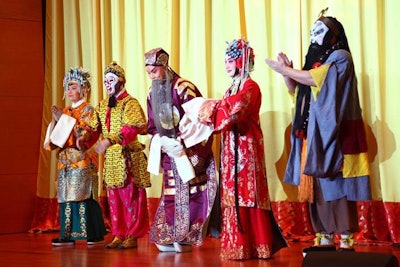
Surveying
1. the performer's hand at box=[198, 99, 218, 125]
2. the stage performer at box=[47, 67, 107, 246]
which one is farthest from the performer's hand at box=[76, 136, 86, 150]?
the performer's hand at box=[198, 99, 218, 125]

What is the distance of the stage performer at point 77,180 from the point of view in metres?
5.61

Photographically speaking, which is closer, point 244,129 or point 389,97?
point 244,129

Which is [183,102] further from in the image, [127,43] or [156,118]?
[127,43]

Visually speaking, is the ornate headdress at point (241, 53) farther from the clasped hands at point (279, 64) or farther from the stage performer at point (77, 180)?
the stage performer at point (77, 180)

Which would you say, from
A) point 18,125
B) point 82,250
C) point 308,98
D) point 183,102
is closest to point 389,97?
point 308,98

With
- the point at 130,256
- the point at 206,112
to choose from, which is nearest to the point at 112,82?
the point at 206,112

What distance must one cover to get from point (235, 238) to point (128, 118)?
124 centimetres

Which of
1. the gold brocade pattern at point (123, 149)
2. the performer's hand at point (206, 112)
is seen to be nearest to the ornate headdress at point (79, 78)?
the gold brocade pattern at point (123, 149)

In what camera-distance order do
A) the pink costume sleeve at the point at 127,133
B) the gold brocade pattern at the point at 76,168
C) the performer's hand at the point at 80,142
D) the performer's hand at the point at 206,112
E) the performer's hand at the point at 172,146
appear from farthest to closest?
the gold brocade pattern at the point at 76,168
the performer's hand at the point at 80,142
the pink costume sleeve at the point at 127,133
the performer's hand at the point at 172,146
the performer's hand at the point at 206,112

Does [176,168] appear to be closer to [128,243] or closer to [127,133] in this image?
[127,133]

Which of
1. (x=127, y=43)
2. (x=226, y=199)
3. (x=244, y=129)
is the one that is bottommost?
(x=226, y=199)

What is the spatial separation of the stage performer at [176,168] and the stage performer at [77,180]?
719 millimetres

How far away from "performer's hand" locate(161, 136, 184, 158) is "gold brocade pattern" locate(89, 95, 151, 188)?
1.01ft

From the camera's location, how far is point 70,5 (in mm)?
7246
